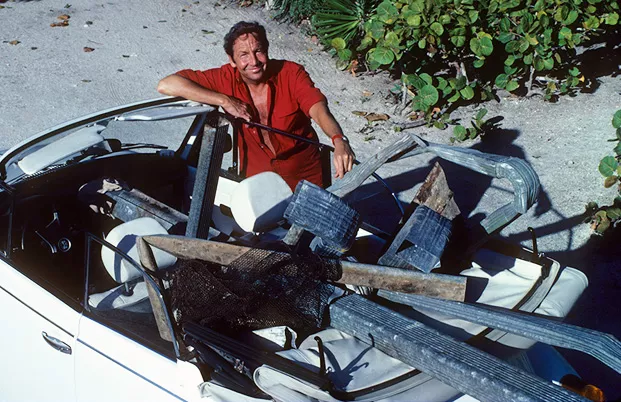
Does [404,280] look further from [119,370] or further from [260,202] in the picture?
Answer: [119,370]

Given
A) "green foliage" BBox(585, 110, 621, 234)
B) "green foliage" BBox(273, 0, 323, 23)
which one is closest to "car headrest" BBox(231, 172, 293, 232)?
"green foliage" BBox(585, 110, 621, 234)

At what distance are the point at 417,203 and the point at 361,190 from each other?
252cm

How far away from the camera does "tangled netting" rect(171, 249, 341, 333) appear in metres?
2.54

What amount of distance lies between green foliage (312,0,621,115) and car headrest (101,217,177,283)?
3.92 m

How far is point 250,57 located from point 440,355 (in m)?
2.45

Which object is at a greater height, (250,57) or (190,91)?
(250,57)

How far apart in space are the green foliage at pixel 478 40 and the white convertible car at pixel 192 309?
321 cm

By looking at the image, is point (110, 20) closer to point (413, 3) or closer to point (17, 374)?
point (413, 3)

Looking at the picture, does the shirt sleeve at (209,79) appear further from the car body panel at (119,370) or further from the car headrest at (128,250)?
the car body panel at (119,370)

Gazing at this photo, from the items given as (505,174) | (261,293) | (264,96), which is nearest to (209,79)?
(264,96)

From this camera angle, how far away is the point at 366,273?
102 inches

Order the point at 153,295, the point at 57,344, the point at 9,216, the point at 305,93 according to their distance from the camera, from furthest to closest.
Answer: the point at 305,93
the point at 9,216
the point at 57,344
the point at 153,295

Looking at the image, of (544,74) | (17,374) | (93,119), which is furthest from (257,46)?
(544,74)

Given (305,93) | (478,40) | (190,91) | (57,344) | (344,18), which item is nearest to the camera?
(57,344)
